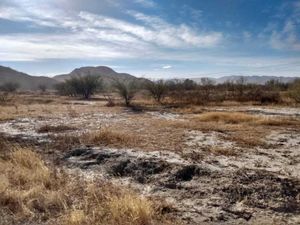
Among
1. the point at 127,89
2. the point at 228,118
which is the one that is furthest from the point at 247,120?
the point at 127,89

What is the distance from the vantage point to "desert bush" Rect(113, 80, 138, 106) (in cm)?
3556

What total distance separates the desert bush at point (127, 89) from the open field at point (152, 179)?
21987 mm

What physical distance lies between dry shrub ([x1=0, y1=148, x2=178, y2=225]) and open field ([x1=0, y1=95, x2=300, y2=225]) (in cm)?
2

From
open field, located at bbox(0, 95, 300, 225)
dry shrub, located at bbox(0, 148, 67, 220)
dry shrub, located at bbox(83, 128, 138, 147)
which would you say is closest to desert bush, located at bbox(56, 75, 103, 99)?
open field, located at bbox(0, 95, 300, 225)

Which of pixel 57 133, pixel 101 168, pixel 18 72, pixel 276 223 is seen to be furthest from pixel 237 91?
pixel 18 72

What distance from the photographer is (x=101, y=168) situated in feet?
31.3

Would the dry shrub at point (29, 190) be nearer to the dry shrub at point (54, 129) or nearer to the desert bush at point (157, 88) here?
the dry shrub at point (54, 129)

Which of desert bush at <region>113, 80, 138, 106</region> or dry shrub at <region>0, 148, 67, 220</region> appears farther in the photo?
desert bush at <region>113, 80, 138, 106</region>

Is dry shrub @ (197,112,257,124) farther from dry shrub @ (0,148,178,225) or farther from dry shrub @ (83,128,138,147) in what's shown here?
dry shrub @ (0,148,178,225)

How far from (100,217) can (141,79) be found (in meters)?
33.9

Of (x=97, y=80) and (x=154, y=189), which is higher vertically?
(x=97, y=80)

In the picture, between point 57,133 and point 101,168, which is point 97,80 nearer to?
point 57,133

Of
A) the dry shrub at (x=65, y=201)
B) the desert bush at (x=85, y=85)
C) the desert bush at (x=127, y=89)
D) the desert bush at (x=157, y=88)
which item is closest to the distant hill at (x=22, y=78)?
the desert bush at (x=85, y=85)

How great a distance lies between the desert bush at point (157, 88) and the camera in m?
38.1
